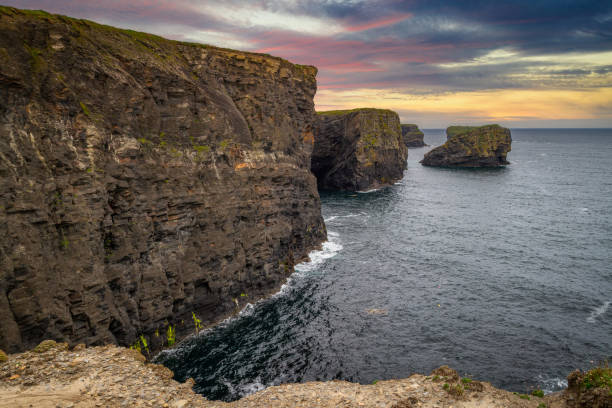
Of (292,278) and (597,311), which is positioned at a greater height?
(597,311)

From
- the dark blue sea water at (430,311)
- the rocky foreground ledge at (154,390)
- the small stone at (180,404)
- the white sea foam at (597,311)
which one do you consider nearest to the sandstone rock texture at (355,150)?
the dark blue sea water at (430,311)

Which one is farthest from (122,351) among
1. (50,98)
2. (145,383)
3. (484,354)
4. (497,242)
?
(497,242)

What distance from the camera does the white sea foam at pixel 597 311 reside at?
40.9 metres

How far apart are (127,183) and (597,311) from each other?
53.8 m

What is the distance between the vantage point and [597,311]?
42500 mm

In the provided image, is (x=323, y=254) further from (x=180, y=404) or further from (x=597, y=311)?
(x=180, y=404)

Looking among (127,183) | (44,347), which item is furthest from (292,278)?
(44,347)

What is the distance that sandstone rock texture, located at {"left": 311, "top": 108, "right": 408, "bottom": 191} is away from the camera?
409 feet

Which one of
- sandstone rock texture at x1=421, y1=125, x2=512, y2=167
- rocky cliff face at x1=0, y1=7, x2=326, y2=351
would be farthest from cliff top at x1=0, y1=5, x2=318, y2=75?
sandstone rock texture at x1=421, y1=125, x2=512, y2=167

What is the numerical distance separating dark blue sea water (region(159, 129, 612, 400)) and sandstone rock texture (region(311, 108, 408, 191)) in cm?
4185

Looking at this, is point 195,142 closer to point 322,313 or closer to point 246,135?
point 246,135

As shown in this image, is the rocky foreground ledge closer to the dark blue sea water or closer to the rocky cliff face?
the rocky cliff face

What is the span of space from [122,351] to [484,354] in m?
32.2

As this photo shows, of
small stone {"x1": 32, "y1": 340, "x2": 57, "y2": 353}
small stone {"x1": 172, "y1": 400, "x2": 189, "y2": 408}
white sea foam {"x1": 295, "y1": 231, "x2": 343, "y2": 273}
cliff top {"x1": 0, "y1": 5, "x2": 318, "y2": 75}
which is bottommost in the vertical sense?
white sea foam {"x1": 295, "y1": 231, "x2": 343, "y2": 273}
